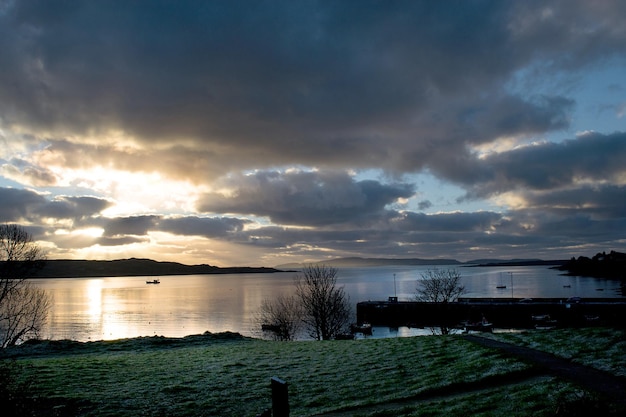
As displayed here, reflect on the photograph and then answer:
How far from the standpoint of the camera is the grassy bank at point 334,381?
1491cm

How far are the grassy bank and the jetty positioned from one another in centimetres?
7001

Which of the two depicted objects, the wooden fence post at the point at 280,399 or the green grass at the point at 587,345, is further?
the green grass at the point at 587,345

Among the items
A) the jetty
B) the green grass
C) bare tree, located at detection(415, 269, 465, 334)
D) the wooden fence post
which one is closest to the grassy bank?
the green grass

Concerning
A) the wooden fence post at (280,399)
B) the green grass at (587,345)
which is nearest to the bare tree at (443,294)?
the green grass at (587,345)

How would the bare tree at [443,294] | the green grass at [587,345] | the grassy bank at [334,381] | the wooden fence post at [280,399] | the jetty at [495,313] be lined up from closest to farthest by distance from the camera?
1. the wooden fence post at [280,399]
2. the grassy bank at [334,381]
3. the green grass at [587,345]
4. the bare tree at [443,294]
5. the jetty at [495,313]

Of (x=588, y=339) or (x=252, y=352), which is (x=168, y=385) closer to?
(x=252, y=352)

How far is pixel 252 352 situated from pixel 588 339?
2025cm

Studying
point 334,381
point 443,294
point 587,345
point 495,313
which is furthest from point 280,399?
point 495,313

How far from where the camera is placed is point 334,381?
65.8 ft

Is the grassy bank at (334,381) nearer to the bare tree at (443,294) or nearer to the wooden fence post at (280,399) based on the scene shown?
the wooden fence post at (280,399)

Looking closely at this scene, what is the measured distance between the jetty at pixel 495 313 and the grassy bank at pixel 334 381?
7001 cm

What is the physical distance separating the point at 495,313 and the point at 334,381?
324 feet

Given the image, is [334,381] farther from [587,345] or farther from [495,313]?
[495,313]

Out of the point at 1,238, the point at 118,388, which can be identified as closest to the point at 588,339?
the point at 118,388
